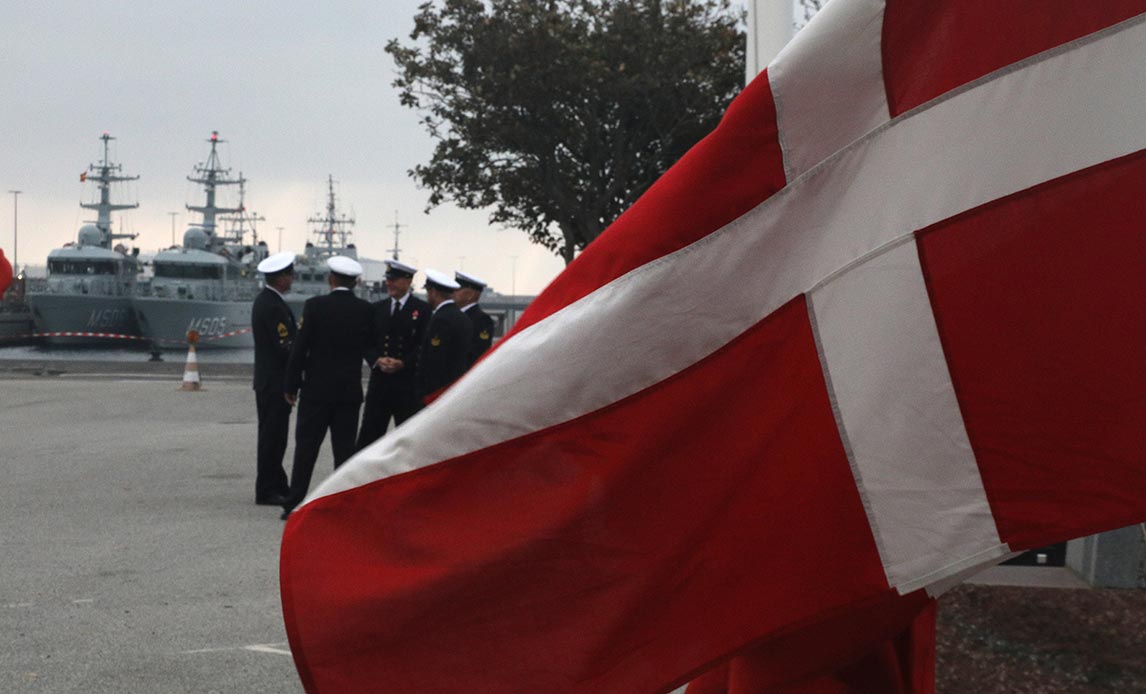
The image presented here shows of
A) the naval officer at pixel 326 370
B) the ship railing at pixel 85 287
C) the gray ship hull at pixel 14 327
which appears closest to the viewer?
the naval officer at pixel 326 370

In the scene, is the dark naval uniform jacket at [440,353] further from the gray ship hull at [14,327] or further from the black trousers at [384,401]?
the gray ship hull at [14,327]

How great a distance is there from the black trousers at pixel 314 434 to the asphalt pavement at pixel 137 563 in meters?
0.30

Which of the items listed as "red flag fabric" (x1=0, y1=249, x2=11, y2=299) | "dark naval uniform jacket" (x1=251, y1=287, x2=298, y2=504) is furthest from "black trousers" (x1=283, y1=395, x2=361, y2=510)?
"red flag fabric" (x1=0, y1=249, x2=11, y2=299)

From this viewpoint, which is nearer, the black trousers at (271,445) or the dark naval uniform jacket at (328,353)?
the dark naval uniform jacket at (328,353)

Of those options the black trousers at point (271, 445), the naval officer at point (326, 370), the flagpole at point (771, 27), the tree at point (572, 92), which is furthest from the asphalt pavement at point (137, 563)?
the tree at point (572, 92)

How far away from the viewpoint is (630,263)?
1904mm

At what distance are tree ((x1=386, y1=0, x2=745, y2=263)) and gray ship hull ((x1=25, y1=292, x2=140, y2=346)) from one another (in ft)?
127

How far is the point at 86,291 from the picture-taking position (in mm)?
61188

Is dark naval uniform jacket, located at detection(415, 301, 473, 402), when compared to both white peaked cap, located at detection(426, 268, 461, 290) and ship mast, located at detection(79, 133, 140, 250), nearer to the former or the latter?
white peaked cap, located at detection(426, 268, 461, 290)

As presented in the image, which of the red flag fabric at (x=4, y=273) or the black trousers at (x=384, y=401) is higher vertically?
the red flag fabric at (x=4, y=273)

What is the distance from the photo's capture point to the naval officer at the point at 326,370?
8.93 meters

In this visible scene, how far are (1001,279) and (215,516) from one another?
7.62m

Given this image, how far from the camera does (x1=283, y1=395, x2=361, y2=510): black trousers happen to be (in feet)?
28.6

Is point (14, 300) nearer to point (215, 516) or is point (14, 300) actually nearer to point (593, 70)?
point (593, 70)
